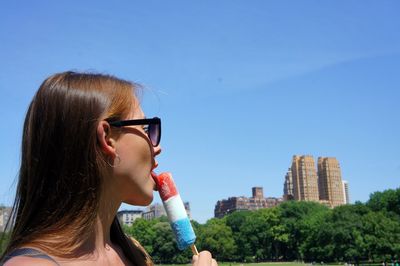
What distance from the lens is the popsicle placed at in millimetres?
2887

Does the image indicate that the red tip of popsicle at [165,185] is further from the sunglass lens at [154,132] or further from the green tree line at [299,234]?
the green tree line at [299,234]

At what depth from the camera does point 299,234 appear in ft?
318

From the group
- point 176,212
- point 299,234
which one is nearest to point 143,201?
point 176,212

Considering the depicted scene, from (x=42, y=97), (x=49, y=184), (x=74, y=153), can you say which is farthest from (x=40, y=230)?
(x=42, y=97)

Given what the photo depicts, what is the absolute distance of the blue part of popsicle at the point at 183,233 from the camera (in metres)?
2.90

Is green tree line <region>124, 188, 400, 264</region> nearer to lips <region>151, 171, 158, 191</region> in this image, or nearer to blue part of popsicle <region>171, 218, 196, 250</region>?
blue part of popsicle <region>171, 218, 196, 250</region>

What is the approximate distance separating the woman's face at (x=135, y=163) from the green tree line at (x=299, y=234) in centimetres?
7583

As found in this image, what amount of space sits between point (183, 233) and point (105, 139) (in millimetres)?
845

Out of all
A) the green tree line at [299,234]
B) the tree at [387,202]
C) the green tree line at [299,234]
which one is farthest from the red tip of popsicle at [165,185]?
the tree at [387,202]

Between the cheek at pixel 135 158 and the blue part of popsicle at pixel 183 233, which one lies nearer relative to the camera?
the cheek at pixel 135 158

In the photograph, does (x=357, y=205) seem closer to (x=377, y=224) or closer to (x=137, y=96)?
(x=377, y=224)

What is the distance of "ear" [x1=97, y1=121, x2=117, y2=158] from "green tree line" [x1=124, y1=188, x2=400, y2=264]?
76.1 m

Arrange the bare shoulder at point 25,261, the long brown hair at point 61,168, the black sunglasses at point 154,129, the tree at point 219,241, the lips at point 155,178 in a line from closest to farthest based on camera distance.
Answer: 1. the bare shoulder at point 25,261
2. the long brown hair at point 61,168
3. the black sunglasses at point 154,129
4. the lips at point 155,178
5. the tree at point 219,241

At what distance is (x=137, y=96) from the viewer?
8.78 ft
